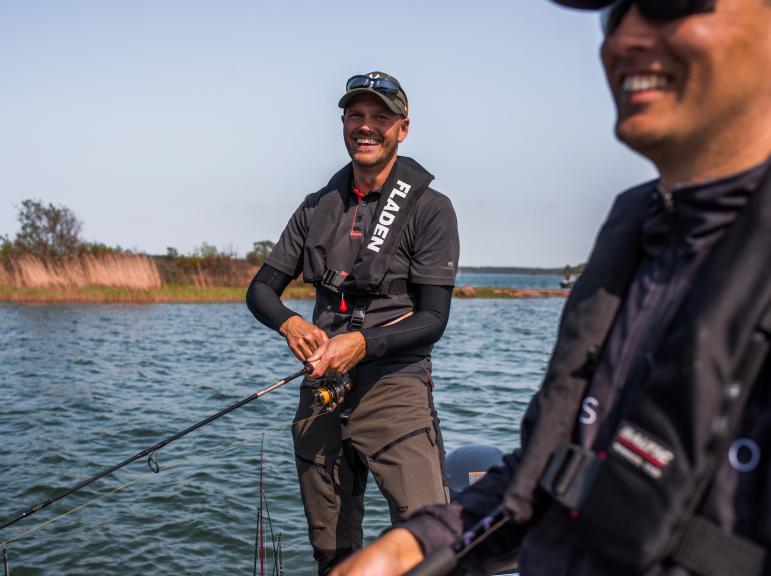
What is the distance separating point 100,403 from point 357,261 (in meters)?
10.2

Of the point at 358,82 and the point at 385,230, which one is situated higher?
the point at 358,82

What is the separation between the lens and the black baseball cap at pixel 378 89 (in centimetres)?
383

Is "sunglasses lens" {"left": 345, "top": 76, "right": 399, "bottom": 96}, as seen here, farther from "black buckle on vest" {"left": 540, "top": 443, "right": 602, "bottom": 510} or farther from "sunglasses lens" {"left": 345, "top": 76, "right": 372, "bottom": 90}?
"black buckle on vest" {"left": 540, "top": 443, "right": 602, "bottom": 510}

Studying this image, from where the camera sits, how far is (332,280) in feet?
12.9

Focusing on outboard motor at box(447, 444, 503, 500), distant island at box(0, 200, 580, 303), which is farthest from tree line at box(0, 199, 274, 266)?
outboard motor at box(447, 444, 503, 500)

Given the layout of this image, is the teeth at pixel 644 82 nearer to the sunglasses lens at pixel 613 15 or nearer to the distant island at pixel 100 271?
the sunglasses lens at pixel 613 15

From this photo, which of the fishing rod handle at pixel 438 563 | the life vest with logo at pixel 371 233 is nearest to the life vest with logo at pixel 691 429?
the fishing rod handle at pixel 438 563

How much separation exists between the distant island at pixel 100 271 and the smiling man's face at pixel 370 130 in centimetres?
2793

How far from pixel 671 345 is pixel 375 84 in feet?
9.25

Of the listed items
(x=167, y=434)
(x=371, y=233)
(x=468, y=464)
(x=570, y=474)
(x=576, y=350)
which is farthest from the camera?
(x=167, y=434)

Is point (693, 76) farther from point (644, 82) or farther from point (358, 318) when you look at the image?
point (358, 318)

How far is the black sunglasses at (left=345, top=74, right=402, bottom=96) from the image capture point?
3842mm

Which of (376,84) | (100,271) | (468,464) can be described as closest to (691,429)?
(376,84)

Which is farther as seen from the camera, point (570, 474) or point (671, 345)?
point (570, 474)
